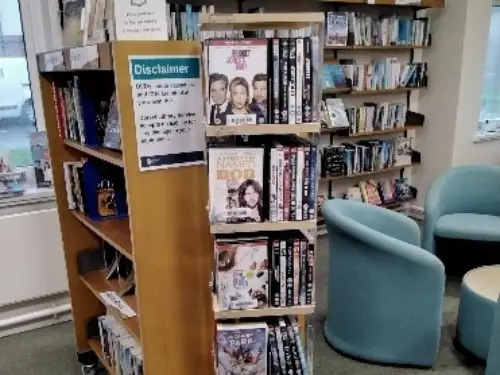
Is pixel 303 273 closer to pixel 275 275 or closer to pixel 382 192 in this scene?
pixel 275 275

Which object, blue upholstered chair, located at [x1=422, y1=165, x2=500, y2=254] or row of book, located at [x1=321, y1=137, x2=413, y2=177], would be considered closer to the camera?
blue upholstered chair, located at [x1=422, y1=165, x2=500, y2=254]

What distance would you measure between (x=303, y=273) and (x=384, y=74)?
3115mm

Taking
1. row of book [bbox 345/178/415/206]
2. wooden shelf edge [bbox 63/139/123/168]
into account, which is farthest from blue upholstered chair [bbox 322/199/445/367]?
row of book [bbox 345/178/415/206]

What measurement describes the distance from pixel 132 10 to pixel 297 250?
0.88 meters

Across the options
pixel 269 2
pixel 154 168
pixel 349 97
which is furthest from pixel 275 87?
pixel 349 97

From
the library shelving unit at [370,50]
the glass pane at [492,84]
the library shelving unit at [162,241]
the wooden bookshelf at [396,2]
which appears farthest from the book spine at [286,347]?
the glass pane at [492,84]

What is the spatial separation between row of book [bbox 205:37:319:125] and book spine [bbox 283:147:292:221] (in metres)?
0.10

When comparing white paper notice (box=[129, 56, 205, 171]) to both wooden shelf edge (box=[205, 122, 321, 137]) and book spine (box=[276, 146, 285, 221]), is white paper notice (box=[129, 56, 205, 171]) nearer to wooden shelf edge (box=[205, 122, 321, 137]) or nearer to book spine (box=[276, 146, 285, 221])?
wooden shelf edge (box=[205, 122, 321, 137])

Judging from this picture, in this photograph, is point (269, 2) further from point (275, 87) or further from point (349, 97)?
point (275, 87)

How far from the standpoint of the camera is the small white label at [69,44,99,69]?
146 centimetres

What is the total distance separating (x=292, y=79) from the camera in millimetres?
1298

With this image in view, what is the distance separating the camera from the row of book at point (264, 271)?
4.61 ft

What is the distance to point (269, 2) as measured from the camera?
3.60 metres

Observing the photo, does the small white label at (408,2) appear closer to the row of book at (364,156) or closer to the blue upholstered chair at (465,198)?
the row of book at (364,156)
